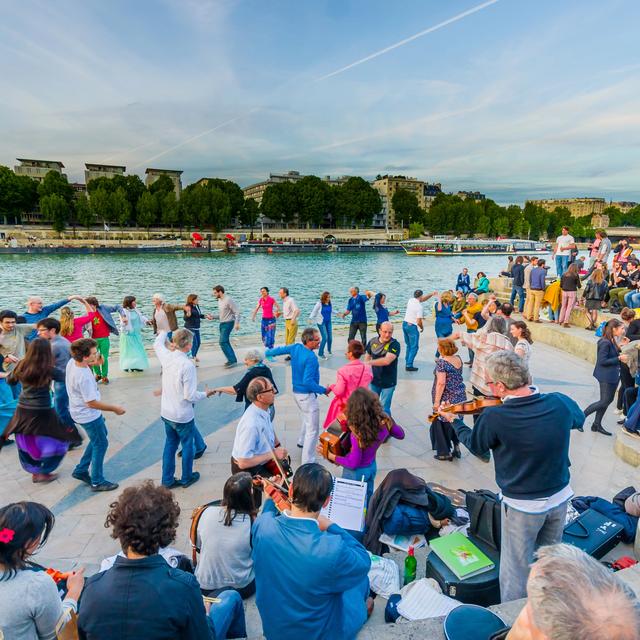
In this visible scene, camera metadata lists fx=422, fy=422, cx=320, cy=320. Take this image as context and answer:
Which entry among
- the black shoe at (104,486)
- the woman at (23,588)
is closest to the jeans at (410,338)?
the black shoe at (104,486)

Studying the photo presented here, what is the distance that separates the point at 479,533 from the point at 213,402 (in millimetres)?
5328

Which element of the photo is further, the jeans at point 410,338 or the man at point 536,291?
the man at point 536,291

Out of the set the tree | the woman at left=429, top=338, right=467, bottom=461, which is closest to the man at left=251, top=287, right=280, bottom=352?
the woman at left=429, top=338, right=467, bottom=461

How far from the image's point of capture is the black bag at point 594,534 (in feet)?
12.0

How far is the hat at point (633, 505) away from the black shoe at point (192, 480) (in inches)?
180

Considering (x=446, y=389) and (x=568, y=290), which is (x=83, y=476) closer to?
(x=446, y=389)

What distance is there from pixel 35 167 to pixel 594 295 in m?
133

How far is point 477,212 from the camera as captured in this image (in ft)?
380

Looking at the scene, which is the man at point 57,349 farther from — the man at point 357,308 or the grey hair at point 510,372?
the man at point 357,308

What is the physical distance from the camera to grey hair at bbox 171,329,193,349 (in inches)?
188

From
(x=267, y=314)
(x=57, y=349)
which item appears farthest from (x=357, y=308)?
(x=57, y=349)

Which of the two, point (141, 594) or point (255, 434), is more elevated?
point (141, 594)

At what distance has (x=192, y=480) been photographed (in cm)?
511

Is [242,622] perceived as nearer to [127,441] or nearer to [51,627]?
[51,627]
